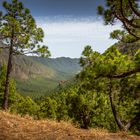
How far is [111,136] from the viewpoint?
1341cm

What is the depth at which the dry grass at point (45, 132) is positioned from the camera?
490 inches

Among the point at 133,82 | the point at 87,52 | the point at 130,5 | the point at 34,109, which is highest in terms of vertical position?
the point at 130,5

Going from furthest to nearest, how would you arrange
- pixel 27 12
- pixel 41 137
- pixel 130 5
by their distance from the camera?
1. pixel 27 12
2. pixel 130 5
3. pixel 41 137

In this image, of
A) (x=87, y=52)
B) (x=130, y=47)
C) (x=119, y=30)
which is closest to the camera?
(x=119, y=30)

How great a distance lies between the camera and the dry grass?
490 inches

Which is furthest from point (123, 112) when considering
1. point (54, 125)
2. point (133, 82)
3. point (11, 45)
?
point (54, 125)

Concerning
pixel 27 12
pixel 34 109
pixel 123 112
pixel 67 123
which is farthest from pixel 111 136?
pixel 34 109

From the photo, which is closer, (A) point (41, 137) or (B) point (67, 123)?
(A) point (41, 137)

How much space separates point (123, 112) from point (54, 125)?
3512cm

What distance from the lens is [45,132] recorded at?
42.9 ft

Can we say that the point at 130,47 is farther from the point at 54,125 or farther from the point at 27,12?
the point at 27,12

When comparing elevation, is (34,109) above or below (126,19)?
below

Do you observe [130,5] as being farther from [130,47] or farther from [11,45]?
[11,45]

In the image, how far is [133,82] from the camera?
16.8 metres
